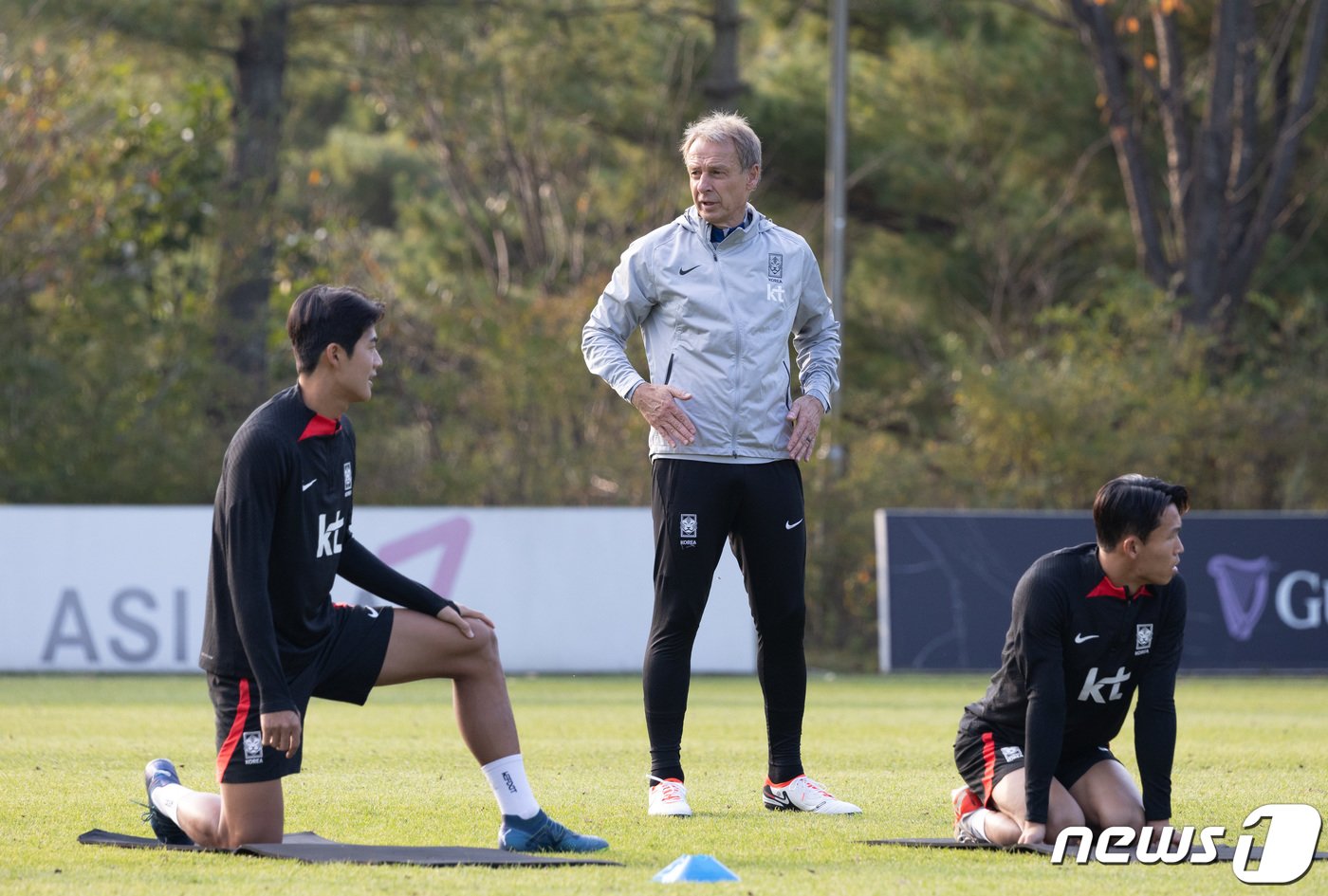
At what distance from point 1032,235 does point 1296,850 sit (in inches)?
851

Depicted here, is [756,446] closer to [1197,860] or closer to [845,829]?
[845,829]

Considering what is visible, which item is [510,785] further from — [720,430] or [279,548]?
[720,430]

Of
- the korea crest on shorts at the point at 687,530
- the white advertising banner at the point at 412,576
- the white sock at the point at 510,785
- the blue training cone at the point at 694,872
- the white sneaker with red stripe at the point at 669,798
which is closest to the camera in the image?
the blue training cone at the point at 694,872

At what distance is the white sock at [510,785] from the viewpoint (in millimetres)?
5113

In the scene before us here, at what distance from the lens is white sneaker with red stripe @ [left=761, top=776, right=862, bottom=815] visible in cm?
614

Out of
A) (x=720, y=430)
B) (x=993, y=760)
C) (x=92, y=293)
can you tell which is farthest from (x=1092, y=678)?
(x=92, y=293)

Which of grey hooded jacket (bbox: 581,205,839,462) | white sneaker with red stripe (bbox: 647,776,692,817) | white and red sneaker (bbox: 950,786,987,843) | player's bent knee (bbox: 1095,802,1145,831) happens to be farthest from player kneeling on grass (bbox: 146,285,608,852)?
player's bent knee (bbox: 1095,802,1145,831)

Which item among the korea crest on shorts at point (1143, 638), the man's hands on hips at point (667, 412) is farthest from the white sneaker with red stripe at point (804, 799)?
the korea crest on shorts at point (1143, 638)

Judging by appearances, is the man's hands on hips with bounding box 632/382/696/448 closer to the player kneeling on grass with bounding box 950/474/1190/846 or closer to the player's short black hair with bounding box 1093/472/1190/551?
the player kneeling on grass with bounding box 950/474/1190/846

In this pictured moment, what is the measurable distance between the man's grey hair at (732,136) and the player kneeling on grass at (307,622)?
1.57 m

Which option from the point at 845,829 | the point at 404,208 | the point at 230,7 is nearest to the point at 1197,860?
the point at 845,829

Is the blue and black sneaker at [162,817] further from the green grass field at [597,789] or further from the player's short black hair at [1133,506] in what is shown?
the player's short black hair at [1133,506]

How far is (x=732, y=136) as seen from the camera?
20.3 feet

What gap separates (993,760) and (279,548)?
213 centimetres
